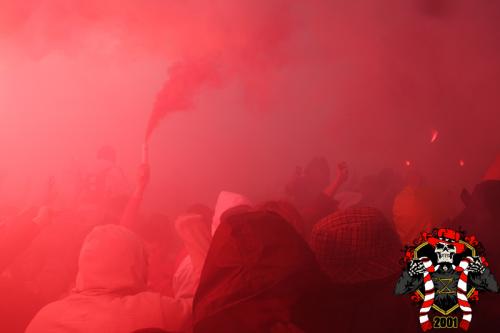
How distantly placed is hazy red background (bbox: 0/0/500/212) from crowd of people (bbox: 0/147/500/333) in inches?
57.7

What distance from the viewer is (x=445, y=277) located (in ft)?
5.14

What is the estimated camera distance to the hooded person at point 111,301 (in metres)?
1.58

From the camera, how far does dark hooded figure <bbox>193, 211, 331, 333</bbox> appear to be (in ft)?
4.14

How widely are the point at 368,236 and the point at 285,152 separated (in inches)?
141

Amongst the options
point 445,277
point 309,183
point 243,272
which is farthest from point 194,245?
point 309,183

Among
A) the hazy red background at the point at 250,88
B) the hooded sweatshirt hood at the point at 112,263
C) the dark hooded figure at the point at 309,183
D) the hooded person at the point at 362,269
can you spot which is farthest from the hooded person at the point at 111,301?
the hazy red background at the point at 250,88

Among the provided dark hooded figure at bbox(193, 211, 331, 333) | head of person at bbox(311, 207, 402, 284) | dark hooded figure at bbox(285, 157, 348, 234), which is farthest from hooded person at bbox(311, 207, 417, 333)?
dark hooded figure at bbox(285, 157, 348, 234)

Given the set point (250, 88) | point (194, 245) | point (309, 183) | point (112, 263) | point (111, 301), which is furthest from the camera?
point (250, 88)

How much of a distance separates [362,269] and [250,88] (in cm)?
379

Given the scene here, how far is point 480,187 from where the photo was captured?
75.5 inches

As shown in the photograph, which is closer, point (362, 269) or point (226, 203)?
point (362, 269)

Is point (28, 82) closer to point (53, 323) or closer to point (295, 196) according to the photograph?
point (53, 323)

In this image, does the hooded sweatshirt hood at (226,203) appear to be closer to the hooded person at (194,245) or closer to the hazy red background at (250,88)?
the hooded person at (194,245)

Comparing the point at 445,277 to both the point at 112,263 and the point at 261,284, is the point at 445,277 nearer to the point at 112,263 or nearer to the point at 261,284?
the point at 261,284
